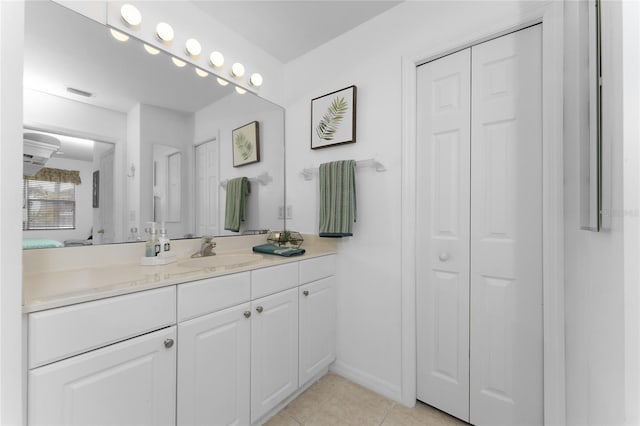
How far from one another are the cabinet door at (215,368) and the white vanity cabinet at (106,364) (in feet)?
0.17

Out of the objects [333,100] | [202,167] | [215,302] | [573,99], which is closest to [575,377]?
[573,99]

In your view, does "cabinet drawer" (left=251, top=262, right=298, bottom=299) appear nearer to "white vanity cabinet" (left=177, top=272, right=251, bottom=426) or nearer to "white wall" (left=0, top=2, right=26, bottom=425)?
"white vanity cabinet" (left=177, top=272, right=251, bottom=426)

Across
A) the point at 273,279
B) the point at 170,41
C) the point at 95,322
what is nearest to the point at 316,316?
the point at 273,279

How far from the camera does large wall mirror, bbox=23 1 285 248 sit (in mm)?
1131

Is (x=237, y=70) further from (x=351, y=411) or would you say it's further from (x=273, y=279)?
(x=351, y=411)

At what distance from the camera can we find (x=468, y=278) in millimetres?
1392

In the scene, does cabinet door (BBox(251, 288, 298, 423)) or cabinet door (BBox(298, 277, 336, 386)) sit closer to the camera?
cabinet door (BBox(251, 288, 298, 423))

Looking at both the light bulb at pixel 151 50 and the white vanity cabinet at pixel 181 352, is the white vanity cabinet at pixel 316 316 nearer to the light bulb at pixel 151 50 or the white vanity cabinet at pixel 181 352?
the white vanity cabinet at pixel 181 352

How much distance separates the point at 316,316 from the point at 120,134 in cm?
149

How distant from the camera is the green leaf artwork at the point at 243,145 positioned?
1.87 meters

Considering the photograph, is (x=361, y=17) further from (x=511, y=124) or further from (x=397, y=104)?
(x=511, y=124)

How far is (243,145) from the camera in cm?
190

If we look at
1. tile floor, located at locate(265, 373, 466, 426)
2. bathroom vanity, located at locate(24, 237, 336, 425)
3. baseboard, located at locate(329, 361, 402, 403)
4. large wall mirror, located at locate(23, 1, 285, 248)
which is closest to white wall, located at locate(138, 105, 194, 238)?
large wall mirror, located at locate(23, 1, 285, 248)

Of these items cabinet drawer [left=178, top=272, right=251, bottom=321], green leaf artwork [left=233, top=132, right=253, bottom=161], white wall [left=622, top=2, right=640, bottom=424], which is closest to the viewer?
white wall [left=622, top=2, right=640, bottom=424]
